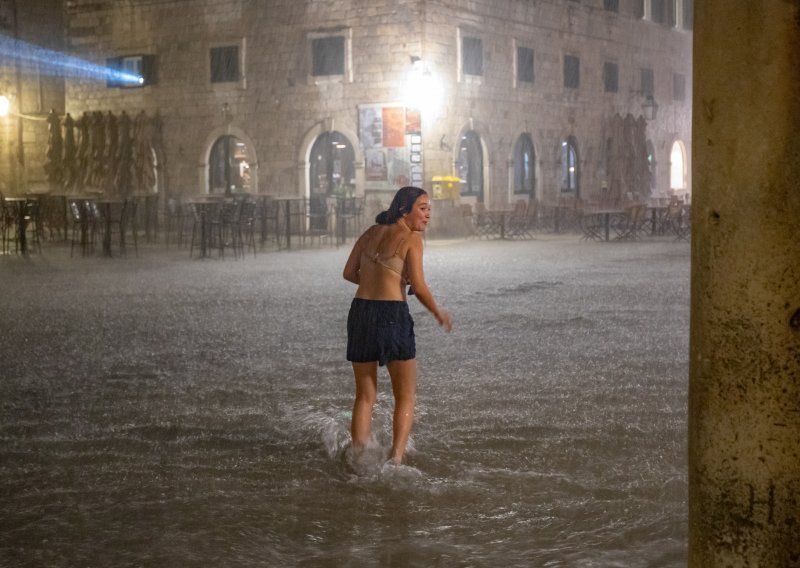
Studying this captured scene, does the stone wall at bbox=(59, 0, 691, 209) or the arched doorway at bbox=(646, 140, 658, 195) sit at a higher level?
the stone wall at bbox=(59, 0, 691, 209)

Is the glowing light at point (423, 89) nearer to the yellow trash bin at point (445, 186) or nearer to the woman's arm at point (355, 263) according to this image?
the yellow trash bin at point (445, 186)

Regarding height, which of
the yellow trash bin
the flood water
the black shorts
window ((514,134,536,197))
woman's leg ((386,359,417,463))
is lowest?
the flood water

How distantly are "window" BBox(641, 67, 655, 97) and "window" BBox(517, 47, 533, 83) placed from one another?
21.7 ft

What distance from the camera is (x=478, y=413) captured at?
6.16 meters

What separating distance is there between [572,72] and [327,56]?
7.72 m

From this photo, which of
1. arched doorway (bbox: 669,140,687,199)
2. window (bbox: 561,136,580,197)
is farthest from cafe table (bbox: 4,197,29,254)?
arched doorway (bbox: 669,140,687,199)

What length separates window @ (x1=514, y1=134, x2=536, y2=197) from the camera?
88.9 feet

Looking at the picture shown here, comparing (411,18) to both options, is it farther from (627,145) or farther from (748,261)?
(748,261)

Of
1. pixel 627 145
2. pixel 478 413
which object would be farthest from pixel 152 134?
pixel 478 413

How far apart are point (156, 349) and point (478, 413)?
3.41 meters

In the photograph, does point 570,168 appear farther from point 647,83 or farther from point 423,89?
point 423,89

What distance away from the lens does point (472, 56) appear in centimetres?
2477

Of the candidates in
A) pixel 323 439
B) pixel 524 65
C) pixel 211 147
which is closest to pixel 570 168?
pixel 524 65

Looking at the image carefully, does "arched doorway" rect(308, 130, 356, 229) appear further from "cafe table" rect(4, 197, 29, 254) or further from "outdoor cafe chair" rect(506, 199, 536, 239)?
"cafe table" rect(4, 197, 29, 254)
